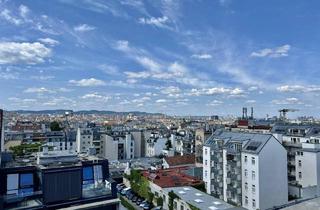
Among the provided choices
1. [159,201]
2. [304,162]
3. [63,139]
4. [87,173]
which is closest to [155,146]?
[63,139]

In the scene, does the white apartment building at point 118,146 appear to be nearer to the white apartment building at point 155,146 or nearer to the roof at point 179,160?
the white apartment building at point 155,146

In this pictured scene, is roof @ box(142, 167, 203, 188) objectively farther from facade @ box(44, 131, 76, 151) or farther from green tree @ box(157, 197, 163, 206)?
facade @ box(44, 131, 76, 151)

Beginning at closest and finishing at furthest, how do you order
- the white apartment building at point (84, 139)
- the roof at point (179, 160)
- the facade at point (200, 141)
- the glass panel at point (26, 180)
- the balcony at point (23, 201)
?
the balcony at point (23, 201) < the glass panel at point (26, 180) < the facade at point (200, 141) < the roof at point (179, 160) < the white apartment building at point (84, 139)

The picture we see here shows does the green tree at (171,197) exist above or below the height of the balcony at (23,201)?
below

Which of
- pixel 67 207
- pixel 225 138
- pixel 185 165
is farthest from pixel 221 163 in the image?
pixel 67 207

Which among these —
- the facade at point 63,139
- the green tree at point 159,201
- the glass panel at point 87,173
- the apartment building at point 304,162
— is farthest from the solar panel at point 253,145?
the facade at point 63,139

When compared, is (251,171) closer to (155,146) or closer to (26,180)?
(26,180)
